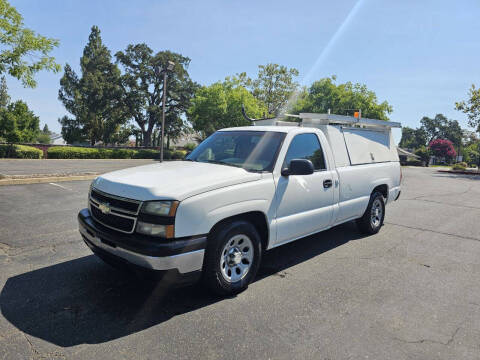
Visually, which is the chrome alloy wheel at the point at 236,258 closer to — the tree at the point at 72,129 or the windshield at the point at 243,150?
the windshield at the point at 243,150

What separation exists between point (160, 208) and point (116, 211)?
59 cm

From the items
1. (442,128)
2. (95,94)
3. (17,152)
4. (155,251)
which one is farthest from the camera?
(442,128)

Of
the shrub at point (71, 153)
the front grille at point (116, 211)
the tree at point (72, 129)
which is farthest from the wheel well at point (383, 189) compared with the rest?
the tree at point (72, 129)

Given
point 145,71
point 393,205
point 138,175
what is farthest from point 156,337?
point 145,71

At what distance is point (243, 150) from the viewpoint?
426cm

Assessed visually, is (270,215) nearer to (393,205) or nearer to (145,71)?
(393,205)

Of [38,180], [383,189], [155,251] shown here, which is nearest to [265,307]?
[155,251]

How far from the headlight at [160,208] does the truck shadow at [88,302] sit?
2.17ft

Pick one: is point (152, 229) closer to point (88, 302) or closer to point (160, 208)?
point (160, 208)

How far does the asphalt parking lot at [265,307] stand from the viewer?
8.62 feet

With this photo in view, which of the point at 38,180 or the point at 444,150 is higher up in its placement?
the point at 444,150

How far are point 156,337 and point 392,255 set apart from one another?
380cm

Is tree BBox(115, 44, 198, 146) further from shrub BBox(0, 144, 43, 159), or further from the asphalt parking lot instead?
the asphalt parking lot

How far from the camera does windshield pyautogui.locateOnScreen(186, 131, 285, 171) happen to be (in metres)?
3.99
